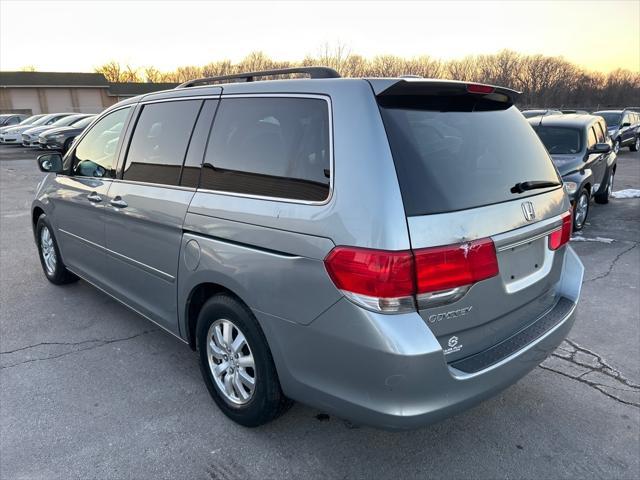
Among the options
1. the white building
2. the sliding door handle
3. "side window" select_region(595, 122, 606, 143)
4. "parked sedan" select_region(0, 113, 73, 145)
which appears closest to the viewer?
the sliding door handle

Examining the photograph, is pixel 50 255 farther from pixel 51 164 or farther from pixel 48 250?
pixel 51 164

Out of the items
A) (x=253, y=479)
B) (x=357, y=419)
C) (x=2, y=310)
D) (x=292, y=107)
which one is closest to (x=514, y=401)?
(x=357, y=419)

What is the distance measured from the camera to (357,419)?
2.11 metres

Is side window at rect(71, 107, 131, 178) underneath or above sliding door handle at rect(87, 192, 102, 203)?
above

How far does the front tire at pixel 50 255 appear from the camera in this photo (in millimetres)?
4770

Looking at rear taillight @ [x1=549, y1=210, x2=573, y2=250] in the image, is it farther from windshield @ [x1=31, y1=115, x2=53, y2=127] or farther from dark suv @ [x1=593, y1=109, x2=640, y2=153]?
windshield @ [x1=31, y1=115, x2=53, y2=127]

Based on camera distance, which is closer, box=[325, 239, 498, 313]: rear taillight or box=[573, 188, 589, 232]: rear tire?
box=[325, 239, 498, 313]: rear taillight

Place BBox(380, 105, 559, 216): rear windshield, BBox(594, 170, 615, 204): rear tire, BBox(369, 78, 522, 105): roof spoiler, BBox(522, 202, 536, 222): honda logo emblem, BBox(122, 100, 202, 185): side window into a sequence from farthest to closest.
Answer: BBox(594, 170, 615, 204): rear tire → BBox(122, 100, 202, 185): side window → BBox(522, 202, 536, 222): honda logo emblem → BBox(369, 78, 522, 105): roof spoiler → BBox(380, 105, 559, 216): rear windshield

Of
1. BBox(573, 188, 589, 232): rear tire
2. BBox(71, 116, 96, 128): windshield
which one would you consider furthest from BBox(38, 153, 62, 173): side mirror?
BBox(71, 116, 96, 128): windshield

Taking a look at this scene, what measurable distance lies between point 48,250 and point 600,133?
947 cm

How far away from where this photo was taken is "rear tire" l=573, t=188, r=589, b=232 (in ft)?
23.8

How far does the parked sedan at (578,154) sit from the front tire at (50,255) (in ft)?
21.9

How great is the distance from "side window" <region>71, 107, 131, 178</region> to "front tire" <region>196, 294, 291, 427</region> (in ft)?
5.36

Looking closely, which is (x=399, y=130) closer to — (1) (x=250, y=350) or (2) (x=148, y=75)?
(1) (x=250, y=350)
